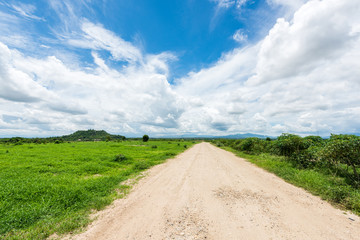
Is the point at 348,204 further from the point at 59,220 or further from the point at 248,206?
the point at 59,220

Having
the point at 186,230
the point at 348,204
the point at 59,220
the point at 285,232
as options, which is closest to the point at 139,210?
the point at 186,230

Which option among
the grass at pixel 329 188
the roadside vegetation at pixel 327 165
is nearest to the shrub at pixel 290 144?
the roadside vegetation at pixel 327 165

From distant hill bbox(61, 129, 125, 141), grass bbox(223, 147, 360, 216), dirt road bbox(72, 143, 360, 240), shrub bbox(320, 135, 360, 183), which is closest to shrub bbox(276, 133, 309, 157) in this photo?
grass bbox(223, 147, 360, 216)

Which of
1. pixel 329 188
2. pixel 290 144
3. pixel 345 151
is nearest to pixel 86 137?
pixel 290 144

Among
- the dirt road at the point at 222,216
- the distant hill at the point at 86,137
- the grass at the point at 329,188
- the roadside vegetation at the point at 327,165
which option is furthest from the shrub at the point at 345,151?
the distant hill at the point at 86,137

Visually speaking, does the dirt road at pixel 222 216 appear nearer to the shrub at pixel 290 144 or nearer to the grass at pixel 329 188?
the grass at pixel 329 188

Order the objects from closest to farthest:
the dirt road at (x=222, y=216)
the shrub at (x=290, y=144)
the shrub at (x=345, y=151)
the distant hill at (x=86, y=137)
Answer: the dirt road at (x=222, y=216) < the shrub at (x=345, y=151) < the shrub at (x=290, y=144) < the distant hill at (x=86, y=137)

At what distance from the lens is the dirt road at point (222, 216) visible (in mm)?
3712

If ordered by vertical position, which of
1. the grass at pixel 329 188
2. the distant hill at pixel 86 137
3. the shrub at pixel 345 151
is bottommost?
the grass at pixel 329 188

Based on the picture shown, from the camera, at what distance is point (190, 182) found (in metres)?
8.02

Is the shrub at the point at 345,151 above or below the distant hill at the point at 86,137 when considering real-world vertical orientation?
below

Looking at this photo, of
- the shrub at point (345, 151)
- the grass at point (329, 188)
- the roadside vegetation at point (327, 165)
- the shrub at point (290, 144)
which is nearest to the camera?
the grass at point (329, 188)

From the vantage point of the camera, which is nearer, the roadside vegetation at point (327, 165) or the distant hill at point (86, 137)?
the roadside vegetation at point (327, 165)

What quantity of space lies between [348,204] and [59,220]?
1043 centimetres
